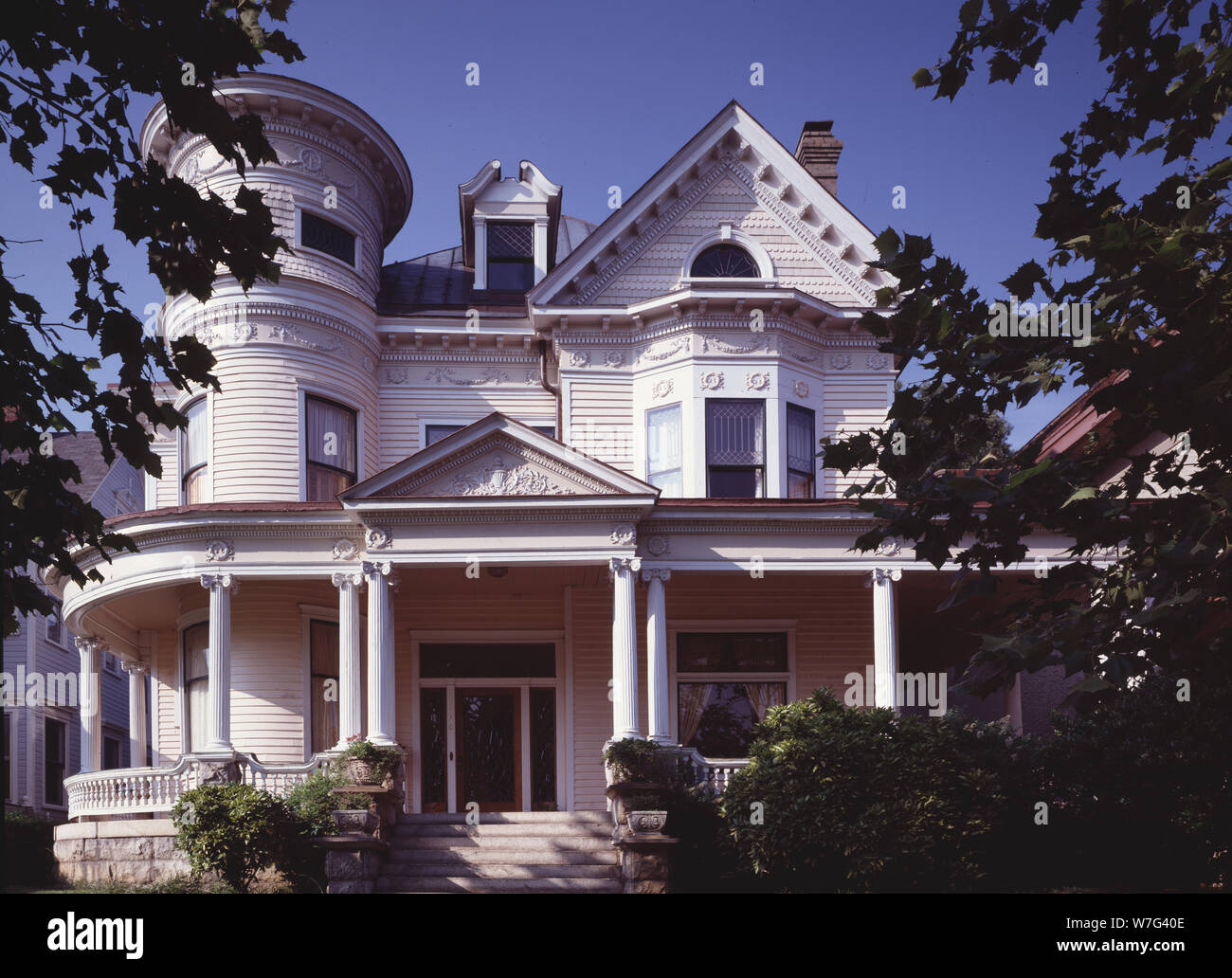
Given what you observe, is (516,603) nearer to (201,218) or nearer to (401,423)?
(401,423)

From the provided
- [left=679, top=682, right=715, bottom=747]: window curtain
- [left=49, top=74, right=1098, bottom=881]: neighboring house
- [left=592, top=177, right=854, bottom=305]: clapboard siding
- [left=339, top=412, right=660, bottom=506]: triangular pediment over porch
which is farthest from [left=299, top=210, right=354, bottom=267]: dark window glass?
[left=679, top=682, right=715, bottom=747]: window curtain

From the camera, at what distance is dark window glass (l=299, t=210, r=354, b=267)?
22.3m

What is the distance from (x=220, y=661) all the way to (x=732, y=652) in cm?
844

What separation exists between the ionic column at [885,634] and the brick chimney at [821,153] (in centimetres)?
925

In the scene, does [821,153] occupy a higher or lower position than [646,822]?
higher

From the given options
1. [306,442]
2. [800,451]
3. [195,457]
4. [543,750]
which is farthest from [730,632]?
[195,457]

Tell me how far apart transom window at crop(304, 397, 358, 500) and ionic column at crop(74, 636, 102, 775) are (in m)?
4.43

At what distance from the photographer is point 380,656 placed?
17.9 metres

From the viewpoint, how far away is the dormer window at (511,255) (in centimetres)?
2478

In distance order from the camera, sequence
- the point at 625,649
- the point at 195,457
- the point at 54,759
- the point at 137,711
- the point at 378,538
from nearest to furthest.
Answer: the point at 625,649 → the point at 378,538 → the point at 195,457 → the point at 137,711 → the point at 54,759

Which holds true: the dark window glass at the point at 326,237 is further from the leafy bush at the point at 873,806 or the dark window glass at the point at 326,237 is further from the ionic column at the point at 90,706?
the leafy bush at the point at 873,806

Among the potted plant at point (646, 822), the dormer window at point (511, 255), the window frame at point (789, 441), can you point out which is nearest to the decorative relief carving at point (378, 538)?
the potted plant at point (646, 822)

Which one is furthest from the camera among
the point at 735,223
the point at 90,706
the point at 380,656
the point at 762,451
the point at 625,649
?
the point at 735,223

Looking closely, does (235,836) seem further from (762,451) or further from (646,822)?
(762,451)
